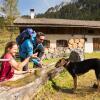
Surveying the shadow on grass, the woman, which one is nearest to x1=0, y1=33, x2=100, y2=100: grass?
the shadow on grass

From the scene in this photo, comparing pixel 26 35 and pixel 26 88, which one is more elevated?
pixel 26 35

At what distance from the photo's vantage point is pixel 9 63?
21.9 feet

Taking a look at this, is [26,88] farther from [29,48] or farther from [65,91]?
[65,91]

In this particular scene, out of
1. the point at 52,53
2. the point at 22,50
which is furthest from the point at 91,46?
the point at 22,50

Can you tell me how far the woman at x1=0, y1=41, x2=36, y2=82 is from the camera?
21.1ft

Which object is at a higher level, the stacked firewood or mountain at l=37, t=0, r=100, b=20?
mountain at l=37, t=0, r=100, b=20

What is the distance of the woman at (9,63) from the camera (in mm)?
6445

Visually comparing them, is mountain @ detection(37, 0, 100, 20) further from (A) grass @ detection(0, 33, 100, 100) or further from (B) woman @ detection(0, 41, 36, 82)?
(B) woman @ detection(0, 41, 36, 82)

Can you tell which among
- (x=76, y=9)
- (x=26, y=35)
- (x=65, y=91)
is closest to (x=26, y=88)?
(x=26, y=35)

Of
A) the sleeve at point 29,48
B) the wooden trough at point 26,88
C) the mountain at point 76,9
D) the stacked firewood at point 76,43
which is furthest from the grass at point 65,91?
the mountain at point 76,9

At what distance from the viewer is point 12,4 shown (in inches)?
1922

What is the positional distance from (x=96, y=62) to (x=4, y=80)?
3.92 meters

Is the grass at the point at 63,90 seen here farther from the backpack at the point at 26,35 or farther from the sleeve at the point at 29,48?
the backpack at the point at 26,35

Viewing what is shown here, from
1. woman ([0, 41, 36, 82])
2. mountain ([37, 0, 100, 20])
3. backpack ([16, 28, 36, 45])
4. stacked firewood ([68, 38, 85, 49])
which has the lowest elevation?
stacked firewood ([68, 38, 85, 49])
